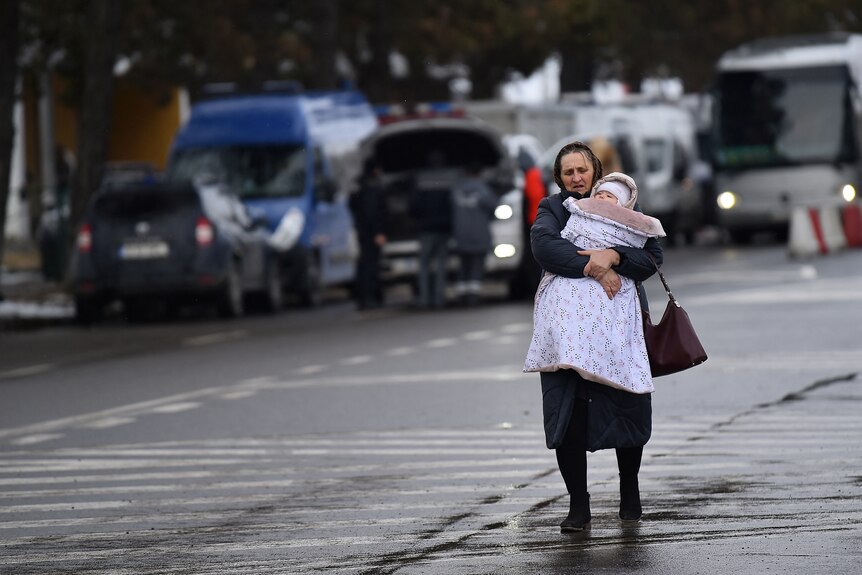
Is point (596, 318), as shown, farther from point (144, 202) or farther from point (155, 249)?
point (144, 202)

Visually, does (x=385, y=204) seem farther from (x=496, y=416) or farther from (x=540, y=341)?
(x=540, y=341)

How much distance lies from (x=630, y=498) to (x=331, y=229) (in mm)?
19771

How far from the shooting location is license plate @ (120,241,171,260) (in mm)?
25516

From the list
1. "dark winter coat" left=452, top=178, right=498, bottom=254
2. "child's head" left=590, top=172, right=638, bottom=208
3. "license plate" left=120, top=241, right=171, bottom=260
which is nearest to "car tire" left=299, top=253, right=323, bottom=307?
"license plate" left=120, top=241, right=171, bottom=260

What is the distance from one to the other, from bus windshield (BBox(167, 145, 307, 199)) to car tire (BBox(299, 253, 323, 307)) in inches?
37.8

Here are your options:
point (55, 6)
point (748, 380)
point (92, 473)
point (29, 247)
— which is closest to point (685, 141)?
point (29, 247)

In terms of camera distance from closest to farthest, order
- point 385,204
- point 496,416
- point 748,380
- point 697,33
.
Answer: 1. point 496,416
2. point 748,380
3. point 385,204
4. point 697,33

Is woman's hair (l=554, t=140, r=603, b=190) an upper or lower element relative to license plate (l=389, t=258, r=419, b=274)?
upper

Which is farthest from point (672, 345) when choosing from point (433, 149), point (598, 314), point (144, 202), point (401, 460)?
point (433, 149)

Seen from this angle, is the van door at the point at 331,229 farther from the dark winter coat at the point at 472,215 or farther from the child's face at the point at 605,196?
the child's face at the point at 605,196

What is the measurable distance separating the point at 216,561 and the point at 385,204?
61.4ft

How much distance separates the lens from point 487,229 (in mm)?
25562

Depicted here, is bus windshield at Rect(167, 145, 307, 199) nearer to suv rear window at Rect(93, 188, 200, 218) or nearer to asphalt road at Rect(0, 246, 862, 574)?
suv rear window at Rect(93, 188, 200, 218)

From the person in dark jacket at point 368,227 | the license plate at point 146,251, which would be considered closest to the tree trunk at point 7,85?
the license plate at point 146,251
